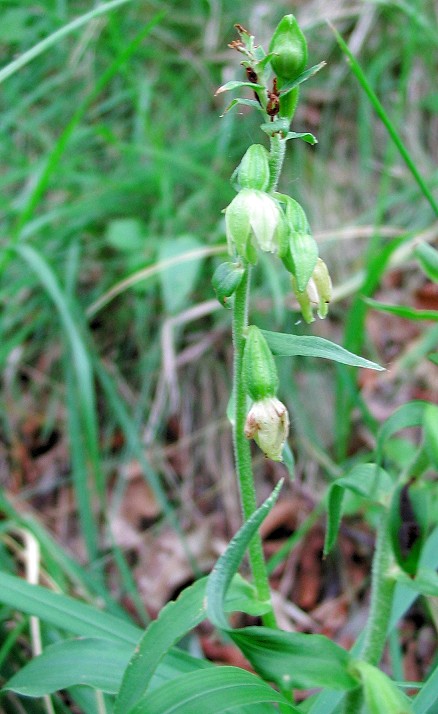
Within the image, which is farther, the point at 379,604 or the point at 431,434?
the point at 379,604

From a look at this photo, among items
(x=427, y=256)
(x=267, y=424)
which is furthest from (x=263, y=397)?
(x=427, y=256)

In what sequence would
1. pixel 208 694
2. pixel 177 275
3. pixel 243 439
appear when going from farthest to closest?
pixel 177 275 → pixel 243 439 → pixel 208 694

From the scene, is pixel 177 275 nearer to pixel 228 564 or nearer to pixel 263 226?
pixel 263 226

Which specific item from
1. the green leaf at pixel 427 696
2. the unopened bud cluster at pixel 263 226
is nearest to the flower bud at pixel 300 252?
the unopened bud cluster at pixel 263 226

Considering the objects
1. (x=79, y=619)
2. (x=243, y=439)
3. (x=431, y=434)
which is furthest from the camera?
(x=79, y=619)

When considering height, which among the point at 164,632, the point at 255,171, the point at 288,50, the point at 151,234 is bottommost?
the point at 164,632

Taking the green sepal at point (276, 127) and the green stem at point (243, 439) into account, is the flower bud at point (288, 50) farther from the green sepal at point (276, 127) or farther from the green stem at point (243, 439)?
the green stem at point (243, 439)

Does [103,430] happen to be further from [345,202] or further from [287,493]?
[345,202]

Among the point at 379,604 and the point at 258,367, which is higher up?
the point at 258,367
